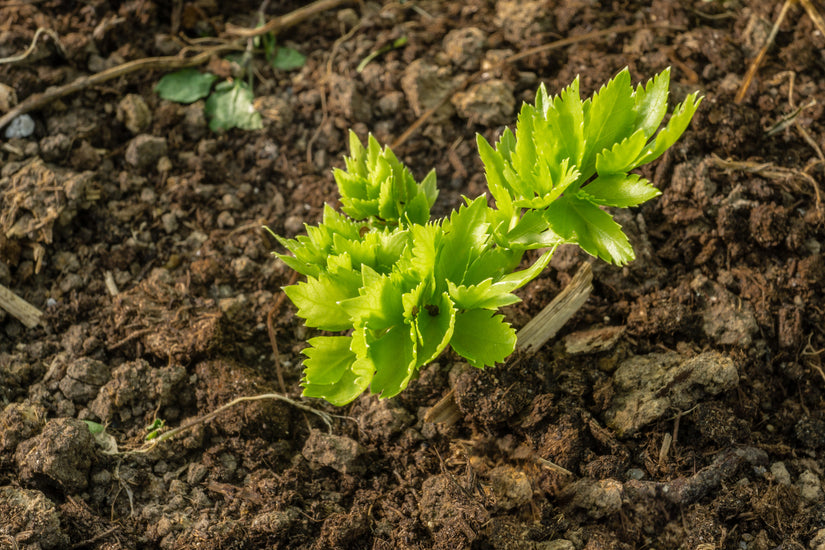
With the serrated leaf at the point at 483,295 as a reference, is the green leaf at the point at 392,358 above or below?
below

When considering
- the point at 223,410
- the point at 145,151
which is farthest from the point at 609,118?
the point at 145,151

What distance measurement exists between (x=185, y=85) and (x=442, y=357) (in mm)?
1872

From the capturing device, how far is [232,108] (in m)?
3.47

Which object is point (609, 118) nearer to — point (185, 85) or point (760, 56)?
point (760, 56)

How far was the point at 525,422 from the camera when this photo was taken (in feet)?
8.06

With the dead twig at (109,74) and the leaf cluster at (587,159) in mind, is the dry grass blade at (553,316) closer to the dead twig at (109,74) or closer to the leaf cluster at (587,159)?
the leaf cluster at (587,159)

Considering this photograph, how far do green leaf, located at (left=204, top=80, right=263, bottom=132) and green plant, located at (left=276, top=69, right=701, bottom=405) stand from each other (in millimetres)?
1295

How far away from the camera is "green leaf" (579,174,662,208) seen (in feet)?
7.18

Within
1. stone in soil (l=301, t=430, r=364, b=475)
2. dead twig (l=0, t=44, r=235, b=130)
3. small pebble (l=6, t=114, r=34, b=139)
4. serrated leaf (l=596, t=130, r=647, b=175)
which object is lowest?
stone in soil (l=301, t=430, r=364, b=475)

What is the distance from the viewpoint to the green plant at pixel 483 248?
215cm

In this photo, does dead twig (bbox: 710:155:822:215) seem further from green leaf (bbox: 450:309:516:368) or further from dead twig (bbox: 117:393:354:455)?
dead twig (bbox: 117:393:354:455)

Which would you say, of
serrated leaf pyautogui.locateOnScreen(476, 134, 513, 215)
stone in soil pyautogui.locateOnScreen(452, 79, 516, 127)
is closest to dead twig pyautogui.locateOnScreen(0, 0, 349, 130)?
stone in soil pyautogui.locateOnScreen(452, 79, 516, 127)

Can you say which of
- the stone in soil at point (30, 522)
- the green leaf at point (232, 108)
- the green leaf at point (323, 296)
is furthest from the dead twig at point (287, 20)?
the stone in soil at point (30, 522)

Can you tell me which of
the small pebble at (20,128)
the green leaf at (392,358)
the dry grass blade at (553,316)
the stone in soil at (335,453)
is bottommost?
the stone in soil at (335,453)
